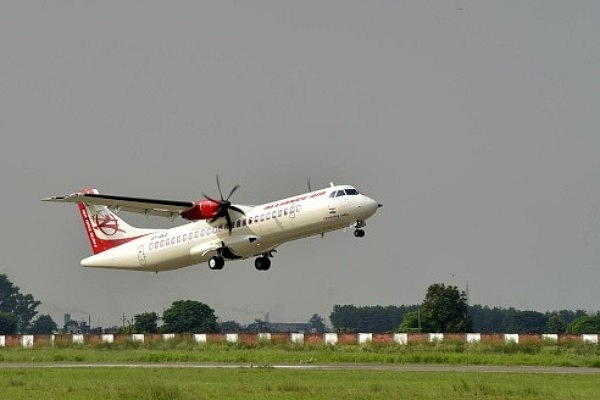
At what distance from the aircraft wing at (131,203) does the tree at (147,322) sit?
3884cm

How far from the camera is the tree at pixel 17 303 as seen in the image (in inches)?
7219

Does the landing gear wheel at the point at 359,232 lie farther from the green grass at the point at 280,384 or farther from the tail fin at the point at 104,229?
the tail fin at the point at 104,229

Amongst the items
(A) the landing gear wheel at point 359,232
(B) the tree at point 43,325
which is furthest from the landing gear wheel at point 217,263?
(B) the tree at point 43,325

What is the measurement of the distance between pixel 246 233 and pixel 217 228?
2.34m

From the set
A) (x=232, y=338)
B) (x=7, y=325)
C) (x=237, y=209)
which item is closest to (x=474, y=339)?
(x=232, y=338)

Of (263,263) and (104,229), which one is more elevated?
(104,229)

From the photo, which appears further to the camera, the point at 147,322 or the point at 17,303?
the point at 17,303

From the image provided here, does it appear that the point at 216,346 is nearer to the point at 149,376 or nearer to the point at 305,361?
the point at 305,361

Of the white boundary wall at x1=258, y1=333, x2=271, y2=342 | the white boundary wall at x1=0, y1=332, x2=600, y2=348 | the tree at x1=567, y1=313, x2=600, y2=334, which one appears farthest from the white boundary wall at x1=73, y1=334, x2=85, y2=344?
the tree at x1=567, y1=313, x2=600, y2=334

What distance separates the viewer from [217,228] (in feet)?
219

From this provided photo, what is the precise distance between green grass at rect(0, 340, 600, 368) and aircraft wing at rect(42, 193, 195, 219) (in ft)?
24.5

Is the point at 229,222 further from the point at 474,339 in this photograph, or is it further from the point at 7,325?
the point at 7,325

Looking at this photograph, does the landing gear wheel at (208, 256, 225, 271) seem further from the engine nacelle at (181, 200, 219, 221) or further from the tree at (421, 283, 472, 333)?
the tree at (421, 283, 472, 333)

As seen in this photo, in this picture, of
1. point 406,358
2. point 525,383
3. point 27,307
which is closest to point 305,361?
point 406,358
